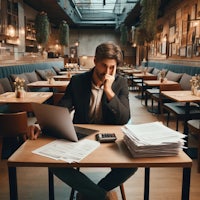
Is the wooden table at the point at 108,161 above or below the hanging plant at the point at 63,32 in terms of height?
below

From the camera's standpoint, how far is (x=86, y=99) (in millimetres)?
2037

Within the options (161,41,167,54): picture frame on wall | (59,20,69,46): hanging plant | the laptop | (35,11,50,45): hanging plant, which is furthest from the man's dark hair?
(59,20,69,46): hanging plant

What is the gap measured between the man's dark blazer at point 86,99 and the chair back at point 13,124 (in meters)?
0.86

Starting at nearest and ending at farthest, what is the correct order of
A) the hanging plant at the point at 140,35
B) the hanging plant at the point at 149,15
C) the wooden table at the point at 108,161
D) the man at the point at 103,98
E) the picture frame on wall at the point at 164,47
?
the wooden table at the point at 108,161 → the man at the point at 103,98 → the hanging plant at the point at 149,15 → the hanging plant at the point at 140,35 → the picture frame on wall at the point at 164,47

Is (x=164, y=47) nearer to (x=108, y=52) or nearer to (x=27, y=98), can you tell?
(x=27, y=98)

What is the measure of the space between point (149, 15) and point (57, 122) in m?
7.88

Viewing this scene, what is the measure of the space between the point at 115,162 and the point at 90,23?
18.4 meters

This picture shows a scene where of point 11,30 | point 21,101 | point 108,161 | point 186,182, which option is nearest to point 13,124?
point 21,101

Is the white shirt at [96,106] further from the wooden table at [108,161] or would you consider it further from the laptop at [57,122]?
the wooden table at [108,161]

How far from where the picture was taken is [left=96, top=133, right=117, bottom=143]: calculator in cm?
150

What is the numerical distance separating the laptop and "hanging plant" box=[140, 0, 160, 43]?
7684 millimetres

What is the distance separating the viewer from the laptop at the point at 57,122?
143cm

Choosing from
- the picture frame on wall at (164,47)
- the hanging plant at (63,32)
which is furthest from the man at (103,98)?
the hanging plant at (63,32)

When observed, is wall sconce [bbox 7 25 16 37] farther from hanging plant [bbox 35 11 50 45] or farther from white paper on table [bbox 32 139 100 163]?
white paper on table [bbox 32 139 100 163]
